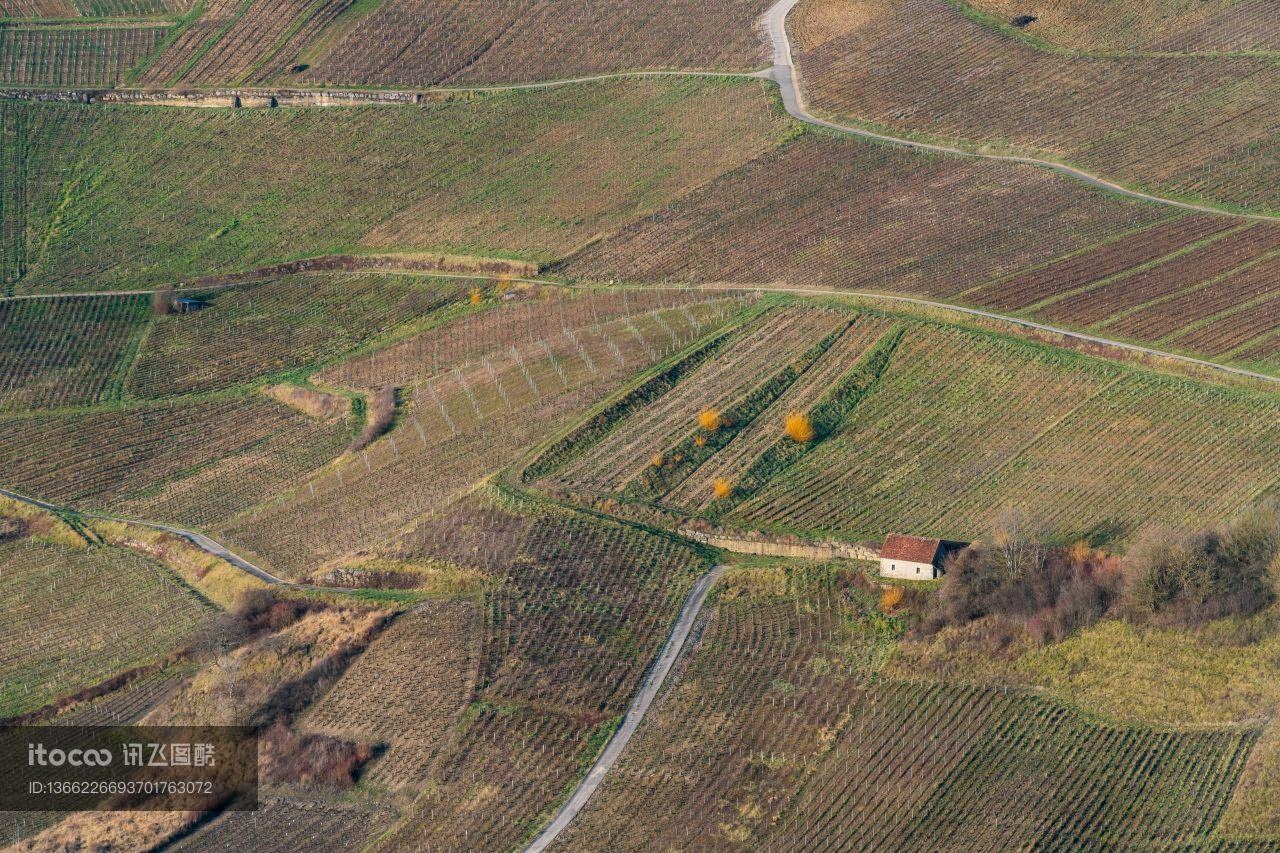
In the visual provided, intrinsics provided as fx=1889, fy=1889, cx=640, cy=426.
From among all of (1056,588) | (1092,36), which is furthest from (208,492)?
(1092,36)

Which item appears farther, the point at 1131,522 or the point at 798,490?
the point at 798,490

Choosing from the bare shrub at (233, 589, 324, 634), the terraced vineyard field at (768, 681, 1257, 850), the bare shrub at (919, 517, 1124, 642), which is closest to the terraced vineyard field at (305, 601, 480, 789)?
the bare shrub at (233, 589, 324, 634)

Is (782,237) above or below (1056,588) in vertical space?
above

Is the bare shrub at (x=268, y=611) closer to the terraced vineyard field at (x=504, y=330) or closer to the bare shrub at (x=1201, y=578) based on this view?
the terraced vineyard field at (x=504, y=330)

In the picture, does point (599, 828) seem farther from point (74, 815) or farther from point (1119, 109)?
point (1119, 109)

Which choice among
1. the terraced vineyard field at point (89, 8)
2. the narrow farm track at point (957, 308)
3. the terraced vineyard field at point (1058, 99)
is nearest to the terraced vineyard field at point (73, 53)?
the terraced vineyard field at point (89, 8)

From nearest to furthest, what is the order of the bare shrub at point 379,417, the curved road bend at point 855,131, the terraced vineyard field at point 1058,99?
1. the bare shrub at point 379,417
2. the curved road bend at point 855,131
3. the terraced vineyard field at point 1058,99

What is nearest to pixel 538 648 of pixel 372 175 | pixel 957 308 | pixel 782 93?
pixel 957 308
